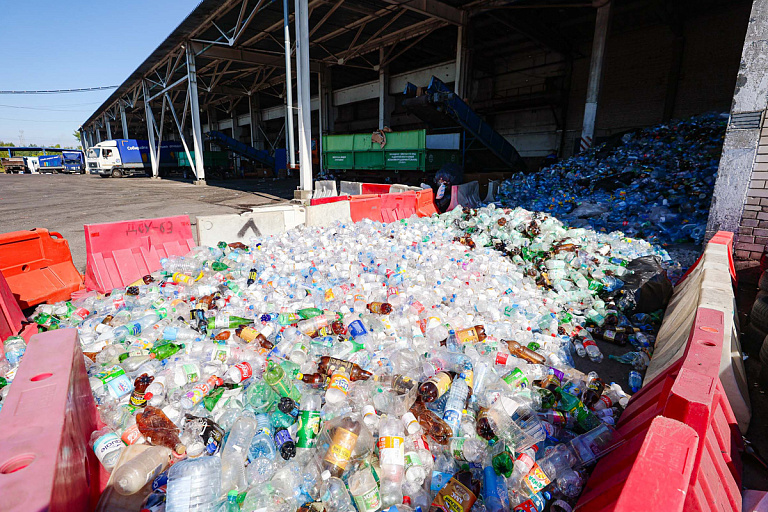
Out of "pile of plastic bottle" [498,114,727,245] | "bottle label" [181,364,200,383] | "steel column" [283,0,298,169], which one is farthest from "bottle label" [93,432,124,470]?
"steel column" [283,0,298,169]

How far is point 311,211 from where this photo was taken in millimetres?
7031

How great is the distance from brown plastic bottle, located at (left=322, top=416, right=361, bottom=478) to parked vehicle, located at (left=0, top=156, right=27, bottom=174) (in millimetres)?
60562

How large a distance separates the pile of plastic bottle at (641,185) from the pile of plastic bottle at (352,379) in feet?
8.74

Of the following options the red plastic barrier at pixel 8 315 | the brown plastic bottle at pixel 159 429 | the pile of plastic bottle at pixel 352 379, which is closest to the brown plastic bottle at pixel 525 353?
the pile of plastic bottle at pixel 352 379

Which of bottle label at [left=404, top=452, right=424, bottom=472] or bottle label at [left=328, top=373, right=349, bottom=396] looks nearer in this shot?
bottle label at [left=404, top=452, right=424, bottom=472]

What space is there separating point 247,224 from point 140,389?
13.5 feet

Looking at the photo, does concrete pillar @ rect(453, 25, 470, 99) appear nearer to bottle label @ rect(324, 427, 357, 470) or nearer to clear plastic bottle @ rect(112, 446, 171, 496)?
bottle label @ rect(324, 427, 357, 470)

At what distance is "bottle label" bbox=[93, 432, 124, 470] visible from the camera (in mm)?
1756

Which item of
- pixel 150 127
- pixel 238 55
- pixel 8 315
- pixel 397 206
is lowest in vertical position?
pixel 8 315

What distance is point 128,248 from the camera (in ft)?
16.0

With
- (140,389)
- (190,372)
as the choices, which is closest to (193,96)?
(190,372)

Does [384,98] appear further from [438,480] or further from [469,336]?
[438,480]

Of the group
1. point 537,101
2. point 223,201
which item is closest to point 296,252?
point 223,201

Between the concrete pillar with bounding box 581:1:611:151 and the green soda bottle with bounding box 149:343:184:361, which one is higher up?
the concrete pillar with bounding box 581:1:611:151
